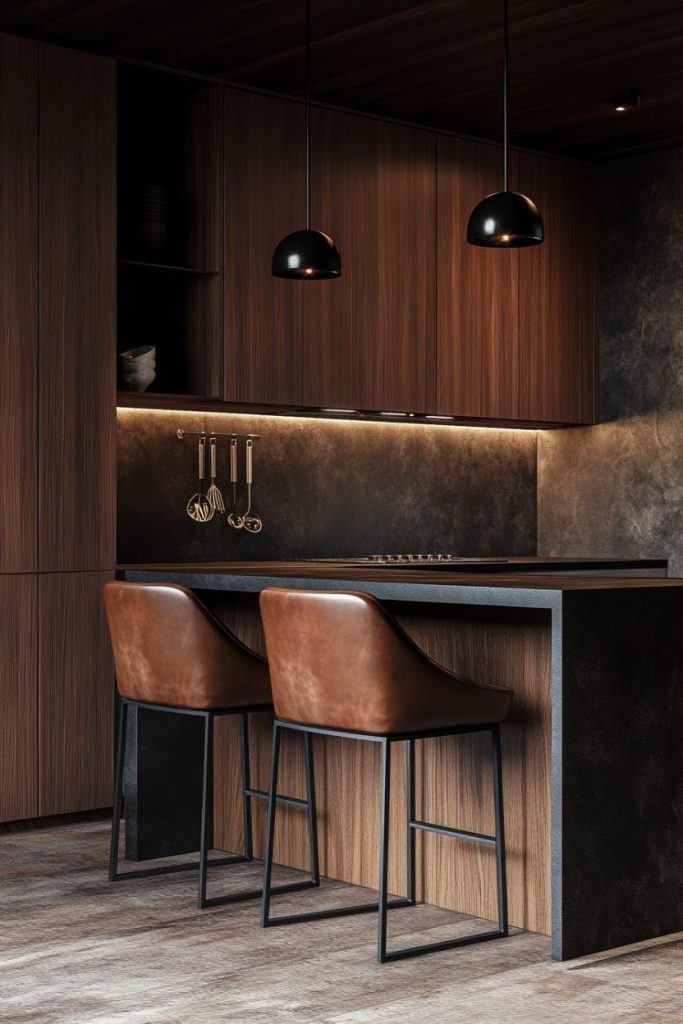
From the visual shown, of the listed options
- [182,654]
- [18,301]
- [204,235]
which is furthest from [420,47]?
[182,654]

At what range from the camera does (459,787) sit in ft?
12.7

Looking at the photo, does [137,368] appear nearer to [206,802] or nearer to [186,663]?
[186,663]

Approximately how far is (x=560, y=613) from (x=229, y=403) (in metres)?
2.65

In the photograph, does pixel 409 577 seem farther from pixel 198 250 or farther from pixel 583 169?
pixel 583 169

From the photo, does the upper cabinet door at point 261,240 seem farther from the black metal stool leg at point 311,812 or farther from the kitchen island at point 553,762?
the black metal stool leg at point 311,812

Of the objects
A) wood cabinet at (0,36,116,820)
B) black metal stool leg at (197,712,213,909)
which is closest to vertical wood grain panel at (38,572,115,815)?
wood cabinet at (0,36,116,820)

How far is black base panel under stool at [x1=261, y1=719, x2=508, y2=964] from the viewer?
11.0 feet

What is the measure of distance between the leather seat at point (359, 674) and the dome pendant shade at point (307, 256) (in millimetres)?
1360

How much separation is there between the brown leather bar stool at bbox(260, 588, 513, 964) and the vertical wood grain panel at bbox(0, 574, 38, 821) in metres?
1.55

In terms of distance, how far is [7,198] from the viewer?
4984 mm

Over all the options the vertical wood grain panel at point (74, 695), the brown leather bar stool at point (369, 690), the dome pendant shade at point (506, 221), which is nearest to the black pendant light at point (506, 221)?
the dome pendant shade at point (506, 221)

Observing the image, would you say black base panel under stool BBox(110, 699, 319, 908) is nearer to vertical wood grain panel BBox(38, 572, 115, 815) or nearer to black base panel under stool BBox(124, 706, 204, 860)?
black base panel under stool BBox(124, 706, 204, 860)

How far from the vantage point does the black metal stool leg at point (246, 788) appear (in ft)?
14.3

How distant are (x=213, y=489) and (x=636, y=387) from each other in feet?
7.21
